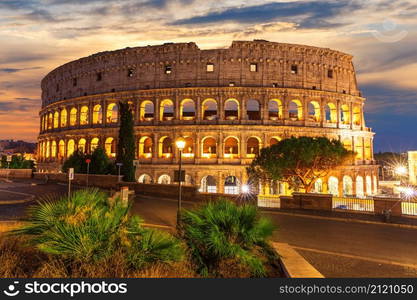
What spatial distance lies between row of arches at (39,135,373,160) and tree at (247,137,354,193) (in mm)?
7438

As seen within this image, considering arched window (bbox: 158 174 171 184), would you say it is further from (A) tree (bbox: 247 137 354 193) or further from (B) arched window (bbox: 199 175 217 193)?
(A) tree (bbox: 247 137 354 193)

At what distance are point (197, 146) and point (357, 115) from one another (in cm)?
2466

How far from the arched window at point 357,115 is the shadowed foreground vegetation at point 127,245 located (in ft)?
144

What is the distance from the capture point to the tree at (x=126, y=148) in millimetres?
32281

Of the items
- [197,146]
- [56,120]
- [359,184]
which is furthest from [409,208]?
[56,120]

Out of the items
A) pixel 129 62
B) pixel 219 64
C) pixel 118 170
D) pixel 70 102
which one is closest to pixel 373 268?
pixel 118 170

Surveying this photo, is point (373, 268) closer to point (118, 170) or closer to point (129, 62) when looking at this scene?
point (118, 170)

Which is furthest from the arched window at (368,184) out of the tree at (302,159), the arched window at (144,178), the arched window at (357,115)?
the arched window at (144,178)

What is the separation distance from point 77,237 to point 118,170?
27.8m

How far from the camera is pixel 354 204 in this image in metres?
19.7

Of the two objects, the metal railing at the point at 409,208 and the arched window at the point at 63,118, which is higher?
the arched window at the point at 63,118

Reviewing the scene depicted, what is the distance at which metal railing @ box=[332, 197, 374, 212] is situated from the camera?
60.5 feet

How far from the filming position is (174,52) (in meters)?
40.6
